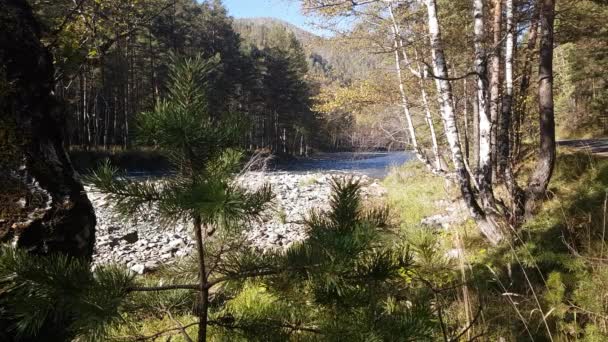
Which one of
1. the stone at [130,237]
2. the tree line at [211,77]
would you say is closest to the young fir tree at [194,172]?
the stone at [130,237]

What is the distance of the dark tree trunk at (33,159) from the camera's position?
1.73 meters

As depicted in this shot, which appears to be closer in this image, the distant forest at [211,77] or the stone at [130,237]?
the stone at [130,237]

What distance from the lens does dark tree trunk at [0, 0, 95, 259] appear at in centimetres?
173

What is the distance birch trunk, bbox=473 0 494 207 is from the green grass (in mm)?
720

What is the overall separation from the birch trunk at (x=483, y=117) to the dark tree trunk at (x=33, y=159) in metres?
4.72

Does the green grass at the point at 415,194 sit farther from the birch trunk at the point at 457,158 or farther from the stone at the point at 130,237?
the stone at the point at 130,237

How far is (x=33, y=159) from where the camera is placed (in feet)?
6.11

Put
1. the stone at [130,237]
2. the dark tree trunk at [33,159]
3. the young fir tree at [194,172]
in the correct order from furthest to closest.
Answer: the stone at [130,237] < the dark tree trunk at [33,159] < the young fir tree at [194,172]

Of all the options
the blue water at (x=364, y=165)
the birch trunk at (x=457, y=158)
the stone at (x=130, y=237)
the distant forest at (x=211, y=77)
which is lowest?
the stone at (x=130, y=237)

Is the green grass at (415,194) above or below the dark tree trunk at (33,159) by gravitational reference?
below

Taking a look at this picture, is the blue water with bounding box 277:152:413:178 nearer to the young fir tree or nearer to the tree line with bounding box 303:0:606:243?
the tree line with bounding box 303:0:606:243

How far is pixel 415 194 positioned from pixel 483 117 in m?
5.17

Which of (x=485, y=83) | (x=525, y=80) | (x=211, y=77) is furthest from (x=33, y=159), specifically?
(x=211, y=77)

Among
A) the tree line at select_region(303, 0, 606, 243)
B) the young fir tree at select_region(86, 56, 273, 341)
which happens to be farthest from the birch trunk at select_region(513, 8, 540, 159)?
the young fir tree at select_region(86, 56, 273, 341)
